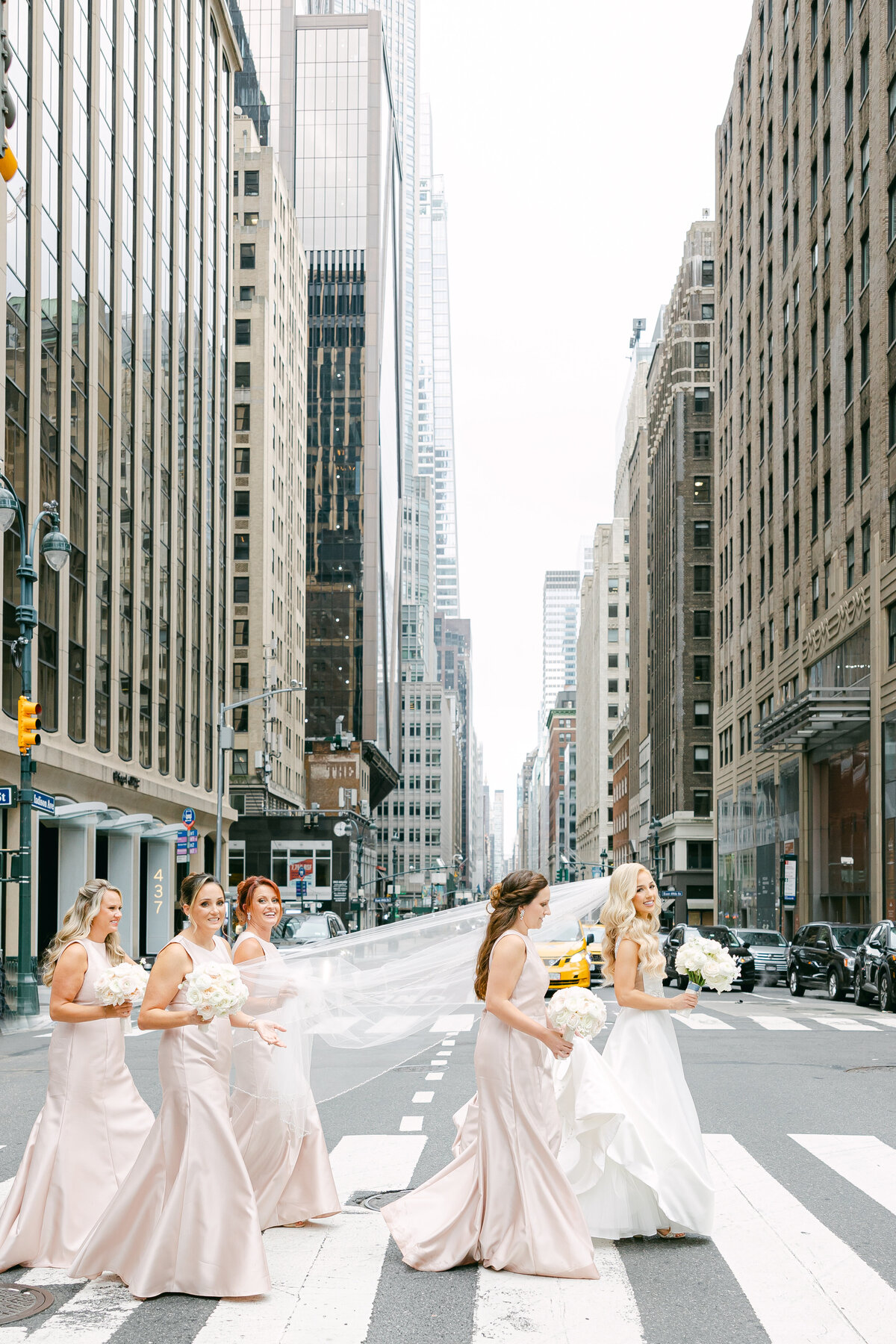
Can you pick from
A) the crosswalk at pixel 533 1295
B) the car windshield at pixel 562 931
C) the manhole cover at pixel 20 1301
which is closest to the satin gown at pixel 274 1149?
the crosswalk at pixel 533 1295

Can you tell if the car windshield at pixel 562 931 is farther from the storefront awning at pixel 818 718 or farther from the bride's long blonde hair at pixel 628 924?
the storefront awning at pixel 818 718

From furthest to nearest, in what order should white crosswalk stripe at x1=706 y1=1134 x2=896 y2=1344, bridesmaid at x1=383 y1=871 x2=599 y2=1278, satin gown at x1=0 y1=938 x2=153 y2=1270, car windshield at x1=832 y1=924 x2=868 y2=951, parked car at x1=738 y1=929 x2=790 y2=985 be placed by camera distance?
1. parked car at x1=738 y1=929 x2=790 y2=985
2. car windshield at x1=832 y1=924 x2=868 y2=951
3. satin gown at x1=0 y1=938 x2=153 y2=1270
4. bridesmaid at x1=383 y1=871 x2=599 y2=1278
5. white crosswalk stripe at x1=706 y1=1134 x2=896 y2=1344

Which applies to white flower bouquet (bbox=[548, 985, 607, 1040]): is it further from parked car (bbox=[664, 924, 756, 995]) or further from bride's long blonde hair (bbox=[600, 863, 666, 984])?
parked car (bbox=[664, 924, 756, 995])

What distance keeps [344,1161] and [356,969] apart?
2.10 meters

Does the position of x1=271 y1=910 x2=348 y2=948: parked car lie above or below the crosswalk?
below

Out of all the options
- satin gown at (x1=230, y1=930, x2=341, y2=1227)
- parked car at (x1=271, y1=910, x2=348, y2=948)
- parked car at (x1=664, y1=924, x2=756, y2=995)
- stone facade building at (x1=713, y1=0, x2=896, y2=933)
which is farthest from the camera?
parked car at (x1=271, y1=910, x2=348, y2=948)

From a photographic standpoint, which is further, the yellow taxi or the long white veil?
the yellow taxi

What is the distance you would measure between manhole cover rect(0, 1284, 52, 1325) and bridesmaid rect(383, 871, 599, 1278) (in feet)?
5.72

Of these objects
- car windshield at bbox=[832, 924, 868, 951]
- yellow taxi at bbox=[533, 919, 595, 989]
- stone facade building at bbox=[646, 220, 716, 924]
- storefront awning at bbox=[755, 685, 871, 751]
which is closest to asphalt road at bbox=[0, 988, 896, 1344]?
yellow taxi at bbox=[533, 919, 595, 989]

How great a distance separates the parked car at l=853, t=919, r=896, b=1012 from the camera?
81.4 ft

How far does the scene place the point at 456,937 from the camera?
1034 cm

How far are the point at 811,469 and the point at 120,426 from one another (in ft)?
75.8

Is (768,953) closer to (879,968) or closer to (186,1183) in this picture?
(879,968)

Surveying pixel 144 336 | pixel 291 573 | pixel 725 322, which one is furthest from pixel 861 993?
pixel 291 573
